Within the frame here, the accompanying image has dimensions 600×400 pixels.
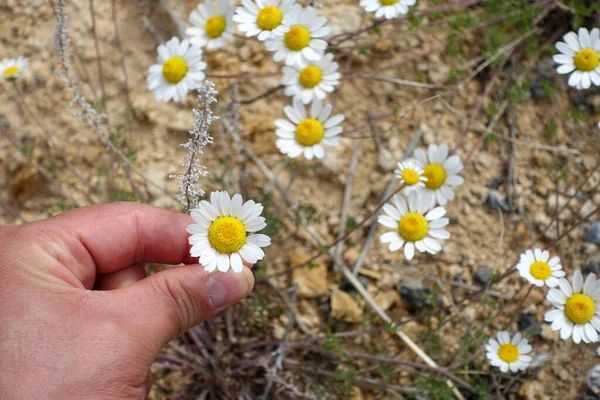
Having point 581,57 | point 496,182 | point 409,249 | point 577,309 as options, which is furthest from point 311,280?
point 581,57

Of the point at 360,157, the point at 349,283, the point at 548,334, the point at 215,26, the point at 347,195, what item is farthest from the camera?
the point at 360,157

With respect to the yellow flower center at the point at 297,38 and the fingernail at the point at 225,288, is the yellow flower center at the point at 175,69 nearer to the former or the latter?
the yellow flower center at the point at 297,38

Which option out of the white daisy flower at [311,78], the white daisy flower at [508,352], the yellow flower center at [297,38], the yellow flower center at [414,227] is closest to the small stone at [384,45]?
the white daisy flower at [311,78]

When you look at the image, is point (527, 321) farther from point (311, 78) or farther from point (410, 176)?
point (311, 78)

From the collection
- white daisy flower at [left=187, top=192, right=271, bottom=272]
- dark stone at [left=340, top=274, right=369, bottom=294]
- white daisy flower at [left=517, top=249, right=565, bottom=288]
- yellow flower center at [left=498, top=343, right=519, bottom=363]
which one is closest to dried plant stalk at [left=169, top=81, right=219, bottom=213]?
white daisy flower at [left=187, top=192, right=271, bottom=272]

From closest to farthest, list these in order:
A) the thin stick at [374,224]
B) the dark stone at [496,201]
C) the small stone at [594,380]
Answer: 1. the small stone at [594,380]
2. the thin stick at [374,224]
3. the dark stone at [496,201]

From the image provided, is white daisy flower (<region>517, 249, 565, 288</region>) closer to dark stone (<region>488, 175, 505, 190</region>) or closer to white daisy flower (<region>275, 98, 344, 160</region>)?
dark stone (<region>488, 175, 505, 190</region>)
